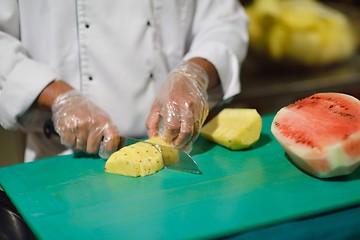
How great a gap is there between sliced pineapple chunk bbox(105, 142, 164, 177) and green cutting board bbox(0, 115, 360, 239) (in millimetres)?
14

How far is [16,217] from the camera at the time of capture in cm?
102

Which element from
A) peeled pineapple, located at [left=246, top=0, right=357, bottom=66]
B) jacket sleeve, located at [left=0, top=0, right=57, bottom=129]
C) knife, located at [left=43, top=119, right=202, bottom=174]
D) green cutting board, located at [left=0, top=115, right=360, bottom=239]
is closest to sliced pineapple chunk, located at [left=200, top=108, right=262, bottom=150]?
green cutting board, located at [left=0, top=115, right=360, bottom=239]

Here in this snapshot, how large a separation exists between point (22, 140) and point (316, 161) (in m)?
1.16

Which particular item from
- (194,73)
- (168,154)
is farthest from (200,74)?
(168,154)

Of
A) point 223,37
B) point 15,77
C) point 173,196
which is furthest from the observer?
point 223,37

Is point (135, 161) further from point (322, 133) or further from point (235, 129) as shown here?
point (322, 133)

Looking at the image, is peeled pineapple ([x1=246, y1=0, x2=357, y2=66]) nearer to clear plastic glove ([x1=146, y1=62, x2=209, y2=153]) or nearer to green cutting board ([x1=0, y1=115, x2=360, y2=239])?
clear plastic glove ([x1=146, y1=62, x2=209, y2=153])

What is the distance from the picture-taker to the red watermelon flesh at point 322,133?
3.48ft

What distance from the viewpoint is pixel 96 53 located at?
1394 mm

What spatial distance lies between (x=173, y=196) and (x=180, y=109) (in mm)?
242

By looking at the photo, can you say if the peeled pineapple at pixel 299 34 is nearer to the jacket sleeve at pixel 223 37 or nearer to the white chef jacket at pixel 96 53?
the jacket sleeve at pixel 223 37

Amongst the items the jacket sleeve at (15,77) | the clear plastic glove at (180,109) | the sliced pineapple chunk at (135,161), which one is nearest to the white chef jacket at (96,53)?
the jacket sleeve at (15,77)

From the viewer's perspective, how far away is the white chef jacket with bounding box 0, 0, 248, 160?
1.30m

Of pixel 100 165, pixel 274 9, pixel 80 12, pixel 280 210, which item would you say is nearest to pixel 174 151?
pixel 100 165
